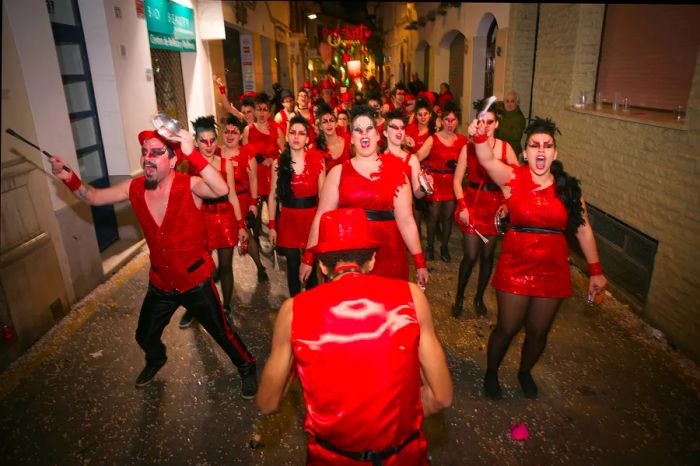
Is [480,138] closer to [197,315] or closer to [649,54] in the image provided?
[197,315]

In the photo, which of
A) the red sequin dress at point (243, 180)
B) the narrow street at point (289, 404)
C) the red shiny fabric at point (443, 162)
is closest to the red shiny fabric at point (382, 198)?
the narrow street at point (289, 404)

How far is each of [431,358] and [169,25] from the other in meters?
9.06

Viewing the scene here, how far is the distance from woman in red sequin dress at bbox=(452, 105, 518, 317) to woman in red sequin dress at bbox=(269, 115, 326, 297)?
149 cm

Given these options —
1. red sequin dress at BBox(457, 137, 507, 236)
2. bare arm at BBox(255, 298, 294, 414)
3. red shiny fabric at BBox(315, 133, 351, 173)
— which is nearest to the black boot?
red sequin dress at BBox(457, 137, 507, 236)

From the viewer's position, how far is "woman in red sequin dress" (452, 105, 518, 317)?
16.3ft

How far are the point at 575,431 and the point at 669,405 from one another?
3.06 feet

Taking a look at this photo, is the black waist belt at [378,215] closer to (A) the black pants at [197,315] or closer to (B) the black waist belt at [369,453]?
(A) the black pants at [197,315]

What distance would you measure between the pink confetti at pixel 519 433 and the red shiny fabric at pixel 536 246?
1.00 meters

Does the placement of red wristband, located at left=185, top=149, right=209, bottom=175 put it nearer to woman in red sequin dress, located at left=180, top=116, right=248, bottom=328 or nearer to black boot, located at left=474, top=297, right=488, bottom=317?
woman in red sequin dress, located at left=180, top=116, right=248, bottom=328

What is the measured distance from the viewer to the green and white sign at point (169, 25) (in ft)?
27.0

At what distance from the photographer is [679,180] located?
4.70 m

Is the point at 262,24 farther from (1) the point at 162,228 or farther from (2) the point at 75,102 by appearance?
(1) the point at 162,228

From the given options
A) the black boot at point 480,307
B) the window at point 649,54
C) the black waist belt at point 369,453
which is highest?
the window at point 649,54

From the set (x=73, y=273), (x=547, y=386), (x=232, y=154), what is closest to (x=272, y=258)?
(x=232, y=154)
